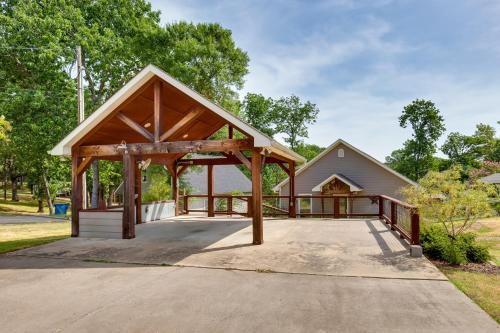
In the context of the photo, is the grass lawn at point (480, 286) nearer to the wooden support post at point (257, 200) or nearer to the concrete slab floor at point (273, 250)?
the concrete slab floor at point (273, 250)

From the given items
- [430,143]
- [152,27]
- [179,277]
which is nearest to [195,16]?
[152,27]

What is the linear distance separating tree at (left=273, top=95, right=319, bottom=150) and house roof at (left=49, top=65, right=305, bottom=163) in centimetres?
3536

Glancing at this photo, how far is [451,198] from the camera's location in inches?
306

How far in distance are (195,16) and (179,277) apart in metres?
24.4

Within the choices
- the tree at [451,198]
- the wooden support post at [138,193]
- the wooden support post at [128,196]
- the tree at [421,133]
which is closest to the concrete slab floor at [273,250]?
the wooden support post at [128,196]

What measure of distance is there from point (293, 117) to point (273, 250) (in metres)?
38.8

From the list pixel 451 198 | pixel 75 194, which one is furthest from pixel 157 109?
pixel 451 198

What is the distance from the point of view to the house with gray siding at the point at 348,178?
2091cm

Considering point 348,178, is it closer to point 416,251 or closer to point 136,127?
point 416,251

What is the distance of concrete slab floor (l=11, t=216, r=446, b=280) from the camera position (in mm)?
6316

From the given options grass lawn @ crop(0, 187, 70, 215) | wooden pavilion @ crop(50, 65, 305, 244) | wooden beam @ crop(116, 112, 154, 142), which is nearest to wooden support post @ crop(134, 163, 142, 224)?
wooden pavilion @ crop(50, 65, 305, 244)

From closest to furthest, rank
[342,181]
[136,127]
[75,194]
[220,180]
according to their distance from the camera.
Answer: [136,127] < [75,194] < [342,181] < [220,180]

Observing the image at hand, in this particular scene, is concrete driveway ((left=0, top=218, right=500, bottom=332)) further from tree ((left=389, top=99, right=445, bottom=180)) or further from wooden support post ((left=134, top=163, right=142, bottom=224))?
tree ((left=389, top=99, right=445, bottom=180))

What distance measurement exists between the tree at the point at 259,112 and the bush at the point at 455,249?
37.6 meters
